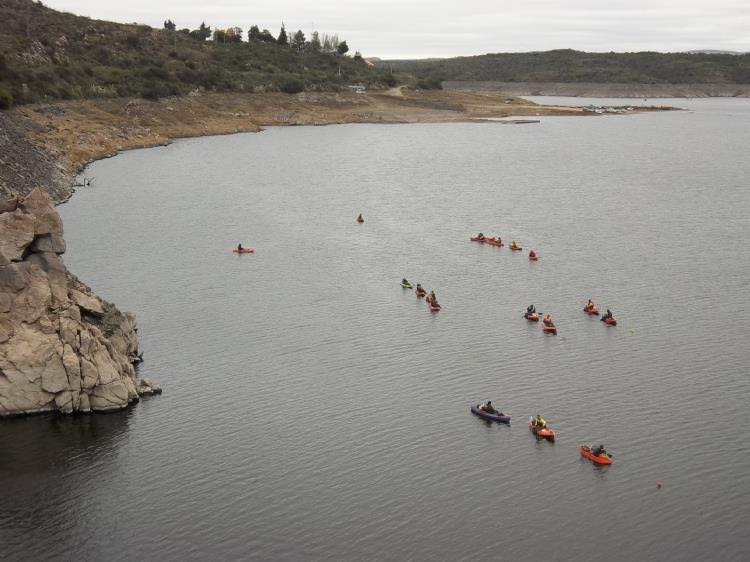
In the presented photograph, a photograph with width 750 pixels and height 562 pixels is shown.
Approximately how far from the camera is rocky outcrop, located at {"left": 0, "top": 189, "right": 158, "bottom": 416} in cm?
5009

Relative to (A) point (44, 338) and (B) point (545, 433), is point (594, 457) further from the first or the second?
(A) point (44, 338)

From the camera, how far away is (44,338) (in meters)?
50.6

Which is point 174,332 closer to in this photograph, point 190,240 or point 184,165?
point 190,240

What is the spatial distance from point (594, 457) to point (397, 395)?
13.2 metres

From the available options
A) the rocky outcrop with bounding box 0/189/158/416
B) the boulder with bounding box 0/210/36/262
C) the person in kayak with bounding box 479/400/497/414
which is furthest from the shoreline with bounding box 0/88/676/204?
the person in kayak with bounding box 479/400/497/414

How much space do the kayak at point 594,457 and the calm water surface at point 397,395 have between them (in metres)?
0.69

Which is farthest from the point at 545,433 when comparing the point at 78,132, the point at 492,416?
the point at 78,132

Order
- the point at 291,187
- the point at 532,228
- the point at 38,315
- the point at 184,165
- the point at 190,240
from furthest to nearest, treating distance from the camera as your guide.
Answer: the point at 184,165
the point at 291,187
the point at 532,228
the point at 190,240
the point at 38,315

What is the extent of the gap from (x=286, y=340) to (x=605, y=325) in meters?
24.9

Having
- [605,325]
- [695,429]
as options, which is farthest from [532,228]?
[695,429]

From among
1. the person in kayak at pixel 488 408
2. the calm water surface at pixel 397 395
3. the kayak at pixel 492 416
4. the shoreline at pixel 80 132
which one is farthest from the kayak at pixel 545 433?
the shoreline at pixel 80 132

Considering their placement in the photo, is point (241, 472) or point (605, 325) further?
point (605, 325)

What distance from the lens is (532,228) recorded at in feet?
350

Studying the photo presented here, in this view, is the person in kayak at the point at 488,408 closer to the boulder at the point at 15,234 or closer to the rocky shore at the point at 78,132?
the boulder at the point at 15,234
